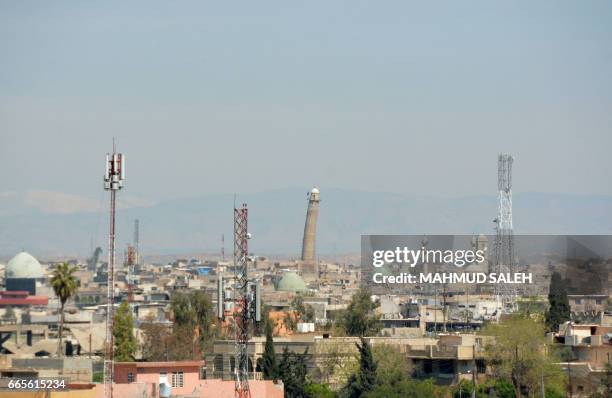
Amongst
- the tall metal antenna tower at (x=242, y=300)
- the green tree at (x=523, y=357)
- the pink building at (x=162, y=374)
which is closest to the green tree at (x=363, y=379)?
the green tree at (x=523, y=357)

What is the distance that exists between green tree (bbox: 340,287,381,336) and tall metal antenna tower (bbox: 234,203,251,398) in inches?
1526

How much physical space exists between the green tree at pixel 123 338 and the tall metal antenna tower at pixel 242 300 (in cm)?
2504

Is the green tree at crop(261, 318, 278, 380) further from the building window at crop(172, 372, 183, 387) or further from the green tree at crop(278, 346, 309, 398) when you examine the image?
the building window at crop(172, 372, 183, 387)

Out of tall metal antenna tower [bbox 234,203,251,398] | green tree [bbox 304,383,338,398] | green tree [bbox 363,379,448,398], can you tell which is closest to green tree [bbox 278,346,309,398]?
green tree [bbox 304,383,338,398]

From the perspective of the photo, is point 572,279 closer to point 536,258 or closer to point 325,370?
point 536,258

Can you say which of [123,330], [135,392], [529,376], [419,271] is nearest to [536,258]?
[419,271]

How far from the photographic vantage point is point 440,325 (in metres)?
129

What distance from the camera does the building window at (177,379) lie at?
71.9m

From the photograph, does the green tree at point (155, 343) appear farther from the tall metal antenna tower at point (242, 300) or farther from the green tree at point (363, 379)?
the tall metal antenna tower at point (242, 300)

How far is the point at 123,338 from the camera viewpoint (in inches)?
3858

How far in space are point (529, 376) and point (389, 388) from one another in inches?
252

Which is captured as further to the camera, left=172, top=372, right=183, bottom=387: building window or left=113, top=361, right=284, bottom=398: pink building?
left=172, top=372, right=183, bottom=387: building window

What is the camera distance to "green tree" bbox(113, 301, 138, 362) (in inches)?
3745
